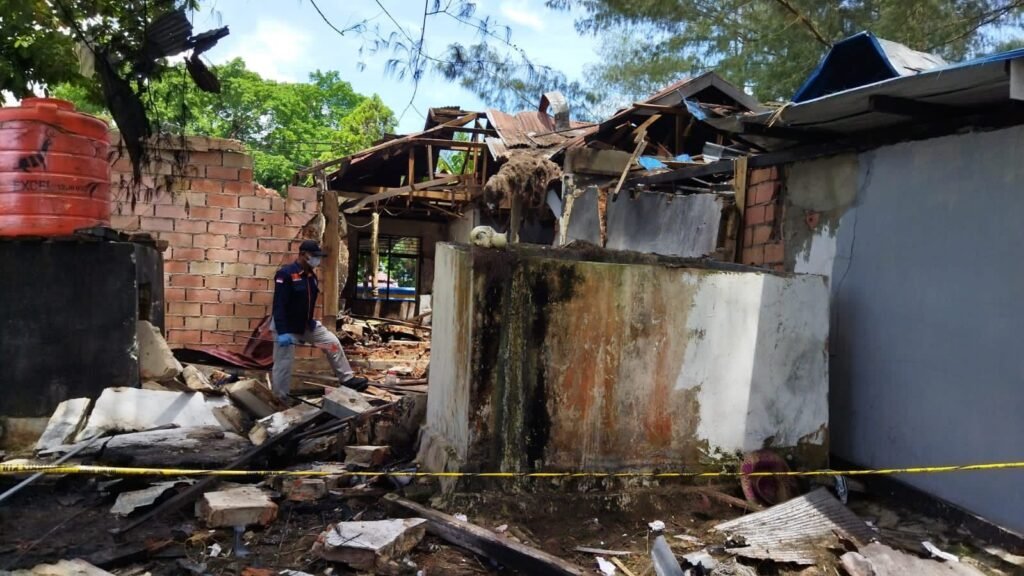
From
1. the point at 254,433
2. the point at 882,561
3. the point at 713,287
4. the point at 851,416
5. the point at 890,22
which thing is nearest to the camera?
the point at 882,561

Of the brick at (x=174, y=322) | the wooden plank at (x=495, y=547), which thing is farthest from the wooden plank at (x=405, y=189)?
the wooden plank at (x=495, y=547)

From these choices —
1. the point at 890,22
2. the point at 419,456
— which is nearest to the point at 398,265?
the point at 890,22

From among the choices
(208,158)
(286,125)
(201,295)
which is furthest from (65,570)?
(286,125)

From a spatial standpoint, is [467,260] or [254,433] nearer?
[467,260]

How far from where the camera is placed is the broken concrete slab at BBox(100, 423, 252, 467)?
501 centimetres

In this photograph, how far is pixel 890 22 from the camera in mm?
9336

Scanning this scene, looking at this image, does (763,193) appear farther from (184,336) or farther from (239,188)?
(184,336)

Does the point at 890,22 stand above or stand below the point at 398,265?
above

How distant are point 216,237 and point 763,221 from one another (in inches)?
242

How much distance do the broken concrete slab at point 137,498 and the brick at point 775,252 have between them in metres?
4.67

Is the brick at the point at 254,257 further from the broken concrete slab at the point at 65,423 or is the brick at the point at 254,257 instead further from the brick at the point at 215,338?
the broken concrete slab at the point at 65,423

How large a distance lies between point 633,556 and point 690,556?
30 cm

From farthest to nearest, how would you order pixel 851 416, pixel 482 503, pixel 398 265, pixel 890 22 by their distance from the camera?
1. pixel 398 265
2. pixel 890 22
3. pixel 851 416
4. pixel 482 503

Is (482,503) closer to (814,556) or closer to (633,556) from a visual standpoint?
(633,556)
